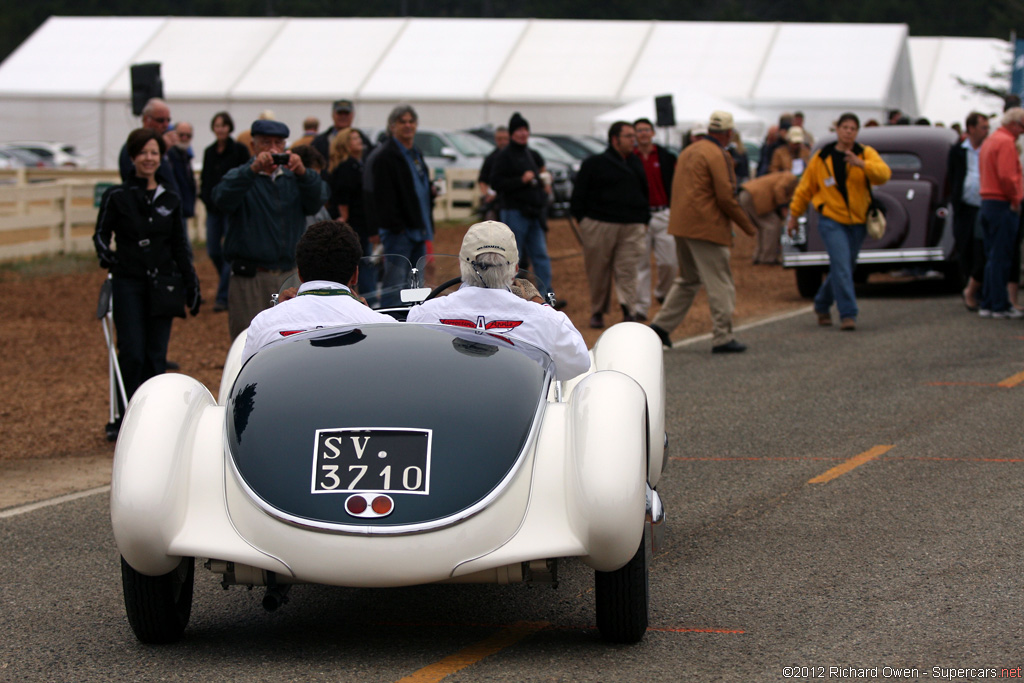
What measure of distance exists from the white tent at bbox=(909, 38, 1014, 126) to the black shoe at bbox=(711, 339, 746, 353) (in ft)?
99.8

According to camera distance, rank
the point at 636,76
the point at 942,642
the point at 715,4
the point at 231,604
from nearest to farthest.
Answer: the point at 942,642
the point at 231,604
the point at 636,76
the point at 715,4

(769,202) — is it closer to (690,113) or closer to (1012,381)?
(1012,381)

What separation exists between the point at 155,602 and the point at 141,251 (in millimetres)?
4229

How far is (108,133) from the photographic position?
35656 millimetres

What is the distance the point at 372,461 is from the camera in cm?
420

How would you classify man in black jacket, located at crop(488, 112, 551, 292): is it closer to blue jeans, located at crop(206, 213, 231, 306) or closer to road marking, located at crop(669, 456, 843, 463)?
blue jeans, located at crop(206, 213, 231, 306)

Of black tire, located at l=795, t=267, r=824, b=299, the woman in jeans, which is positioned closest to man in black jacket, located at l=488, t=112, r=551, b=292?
the woman in jeans

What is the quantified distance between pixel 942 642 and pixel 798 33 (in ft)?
106

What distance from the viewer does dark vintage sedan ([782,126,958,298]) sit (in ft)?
49.4

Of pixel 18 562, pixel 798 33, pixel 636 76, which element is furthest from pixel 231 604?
pixel 798 33

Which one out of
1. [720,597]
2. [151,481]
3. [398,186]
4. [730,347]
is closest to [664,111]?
[730,347]

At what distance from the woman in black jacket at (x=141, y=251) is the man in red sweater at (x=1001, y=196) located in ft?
25.3

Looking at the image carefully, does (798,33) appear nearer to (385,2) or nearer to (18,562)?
(18,562)

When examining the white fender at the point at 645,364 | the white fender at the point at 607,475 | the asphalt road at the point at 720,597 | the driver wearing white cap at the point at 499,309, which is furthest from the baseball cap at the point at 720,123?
the white fender at the point at 607,475
